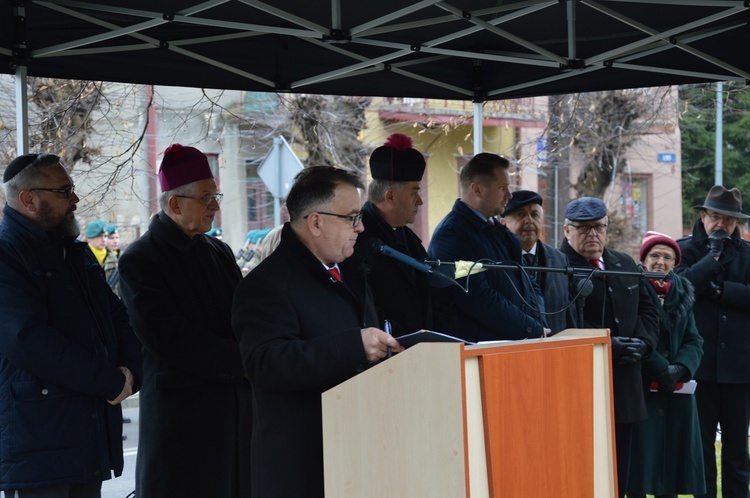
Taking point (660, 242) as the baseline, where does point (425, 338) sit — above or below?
below

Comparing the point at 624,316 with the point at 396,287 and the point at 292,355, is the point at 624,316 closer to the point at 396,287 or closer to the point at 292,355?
the point at 396,287

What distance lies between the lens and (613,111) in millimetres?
17500

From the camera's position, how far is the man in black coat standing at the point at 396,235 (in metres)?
4.77

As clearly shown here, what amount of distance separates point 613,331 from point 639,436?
0.71 m

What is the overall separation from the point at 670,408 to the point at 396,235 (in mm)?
2237

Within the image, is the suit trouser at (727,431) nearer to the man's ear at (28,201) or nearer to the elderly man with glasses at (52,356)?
the elderly man with glasses at (52,356)

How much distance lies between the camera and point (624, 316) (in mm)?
5844

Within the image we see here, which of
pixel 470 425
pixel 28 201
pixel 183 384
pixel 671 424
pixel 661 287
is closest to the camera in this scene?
pixel 470 425

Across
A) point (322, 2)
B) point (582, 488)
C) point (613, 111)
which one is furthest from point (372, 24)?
point (613, 111)

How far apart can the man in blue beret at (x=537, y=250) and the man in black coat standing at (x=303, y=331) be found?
2307 millimetres

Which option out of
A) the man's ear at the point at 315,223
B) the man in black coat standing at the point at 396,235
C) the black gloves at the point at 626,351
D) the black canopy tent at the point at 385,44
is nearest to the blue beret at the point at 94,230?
the black canopy tent at the point at 385,44

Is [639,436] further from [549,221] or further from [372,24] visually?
[549,221]

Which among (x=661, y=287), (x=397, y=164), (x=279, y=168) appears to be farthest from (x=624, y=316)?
(x=279, y=168)

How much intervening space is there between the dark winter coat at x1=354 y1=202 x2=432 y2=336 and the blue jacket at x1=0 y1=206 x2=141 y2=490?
1288 mm
